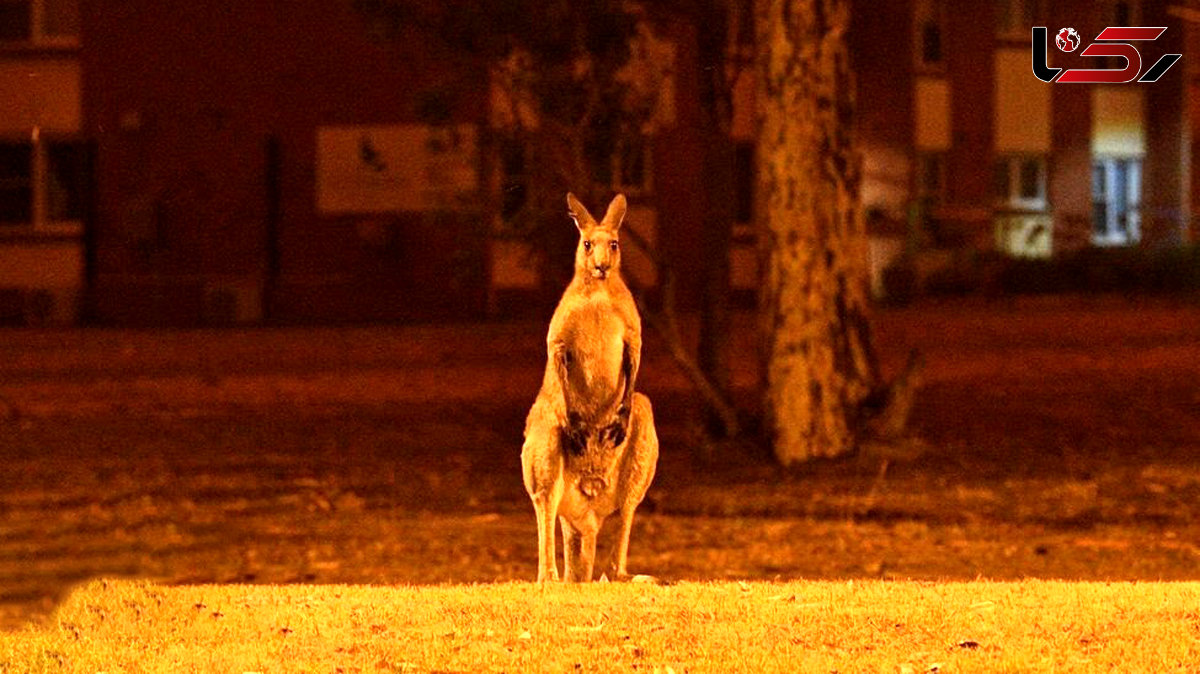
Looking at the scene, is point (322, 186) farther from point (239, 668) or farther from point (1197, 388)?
point (239, 668)

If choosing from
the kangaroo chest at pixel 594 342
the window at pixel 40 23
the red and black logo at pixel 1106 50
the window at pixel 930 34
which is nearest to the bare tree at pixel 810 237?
the kangaroo chest at pixel 594 342

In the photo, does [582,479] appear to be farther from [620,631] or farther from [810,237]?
[810,237]

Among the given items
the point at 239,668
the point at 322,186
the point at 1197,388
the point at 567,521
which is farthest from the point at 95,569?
the point at 322,186

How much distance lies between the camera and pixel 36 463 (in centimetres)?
1659

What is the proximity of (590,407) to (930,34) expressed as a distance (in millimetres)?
33545

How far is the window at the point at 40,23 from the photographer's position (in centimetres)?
3547

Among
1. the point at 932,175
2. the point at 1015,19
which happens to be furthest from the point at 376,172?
the point at 1015,19

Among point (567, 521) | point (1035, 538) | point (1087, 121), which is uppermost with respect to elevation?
point (1087, 121)

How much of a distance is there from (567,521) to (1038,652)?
2.48 meters

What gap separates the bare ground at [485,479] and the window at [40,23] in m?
11.5

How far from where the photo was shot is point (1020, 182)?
42062 millimetres

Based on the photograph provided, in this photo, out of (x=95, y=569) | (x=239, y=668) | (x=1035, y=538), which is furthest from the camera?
(x=1035, y=538)

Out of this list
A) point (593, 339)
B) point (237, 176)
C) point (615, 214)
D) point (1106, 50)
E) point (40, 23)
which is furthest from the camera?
point (1106, 50)

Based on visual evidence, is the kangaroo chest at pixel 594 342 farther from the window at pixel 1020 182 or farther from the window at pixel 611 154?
the window at pixel 1020 182
